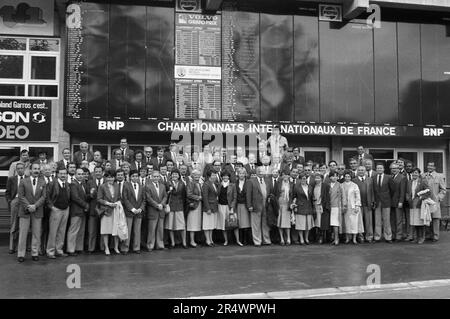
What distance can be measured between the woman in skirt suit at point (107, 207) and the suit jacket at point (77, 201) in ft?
1.12

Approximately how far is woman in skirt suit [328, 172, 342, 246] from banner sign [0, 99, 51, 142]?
9094 mm

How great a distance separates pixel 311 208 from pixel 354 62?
6.63m

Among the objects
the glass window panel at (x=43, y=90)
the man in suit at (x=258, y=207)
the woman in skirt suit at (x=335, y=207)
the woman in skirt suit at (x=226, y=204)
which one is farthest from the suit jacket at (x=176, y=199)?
the glass window panel at (x=43, y=90)

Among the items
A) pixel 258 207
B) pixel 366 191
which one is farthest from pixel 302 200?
pixel 366 191

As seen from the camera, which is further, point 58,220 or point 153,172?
point 153,172

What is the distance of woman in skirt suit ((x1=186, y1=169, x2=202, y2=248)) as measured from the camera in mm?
11398

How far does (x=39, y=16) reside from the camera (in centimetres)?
1530

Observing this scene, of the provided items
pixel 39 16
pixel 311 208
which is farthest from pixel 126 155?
pixel 39 16

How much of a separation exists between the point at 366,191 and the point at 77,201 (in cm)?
736

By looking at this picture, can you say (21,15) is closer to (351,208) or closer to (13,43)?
(13,43)

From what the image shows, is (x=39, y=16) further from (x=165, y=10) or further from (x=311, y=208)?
(x=311, y=208)

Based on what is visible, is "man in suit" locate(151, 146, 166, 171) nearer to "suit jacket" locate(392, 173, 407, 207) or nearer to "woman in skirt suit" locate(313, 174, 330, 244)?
"woman in skirt suit" locate(313, 174, 330, 244)

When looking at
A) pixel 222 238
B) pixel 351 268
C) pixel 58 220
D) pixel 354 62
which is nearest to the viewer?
pixel 351 268

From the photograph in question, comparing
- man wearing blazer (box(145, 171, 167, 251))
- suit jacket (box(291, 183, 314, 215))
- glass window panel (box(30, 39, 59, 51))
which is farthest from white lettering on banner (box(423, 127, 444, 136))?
glass window panel (box(30, 39, 59, 51))
